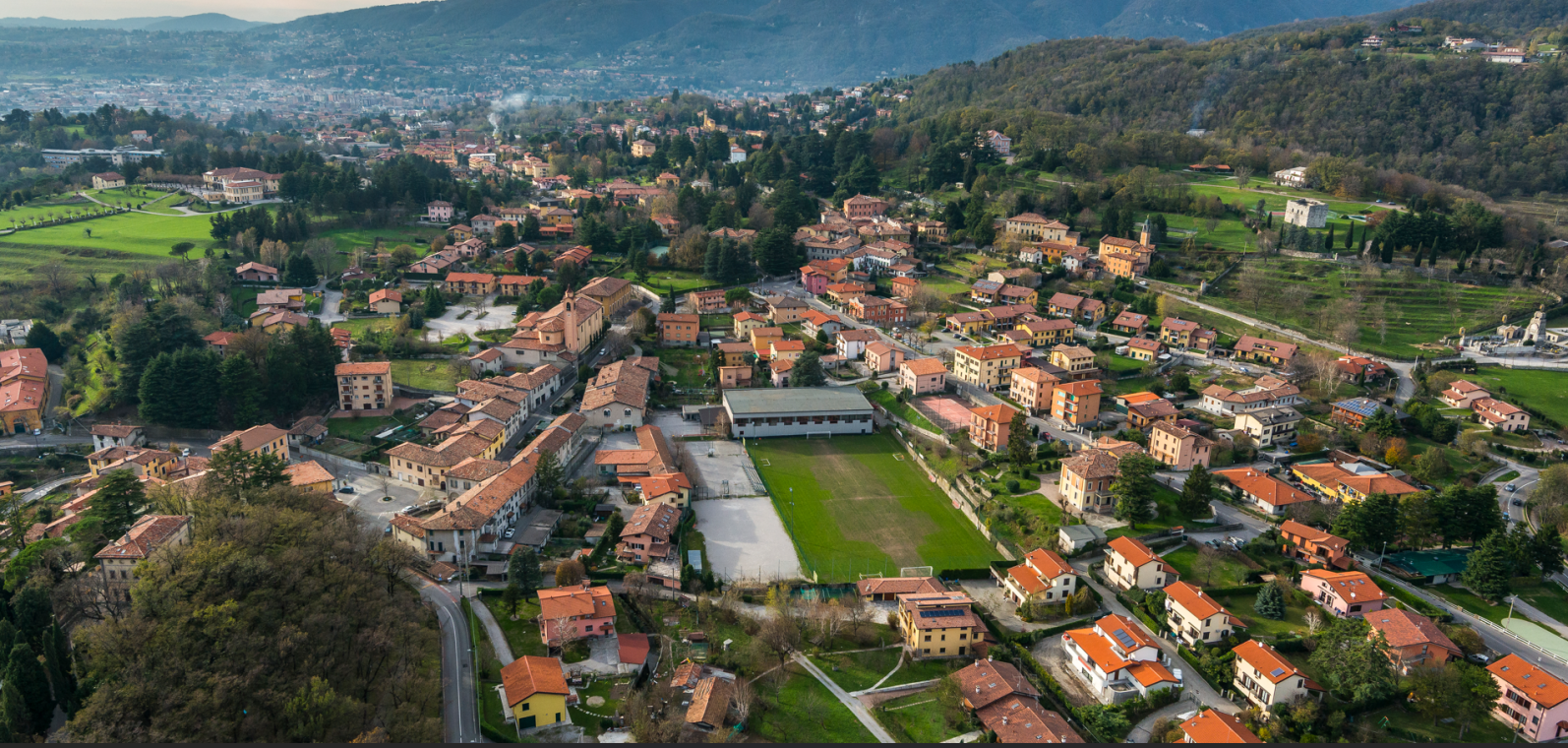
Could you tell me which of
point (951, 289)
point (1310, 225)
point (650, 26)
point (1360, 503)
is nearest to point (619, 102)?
point (951, 289)

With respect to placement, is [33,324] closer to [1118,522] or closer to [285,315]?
[285,315]

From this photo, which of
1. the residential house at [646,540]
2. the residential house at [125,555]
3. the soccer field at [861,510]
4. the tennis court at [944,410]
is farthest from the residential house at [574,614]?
the tennis court at [944,410]

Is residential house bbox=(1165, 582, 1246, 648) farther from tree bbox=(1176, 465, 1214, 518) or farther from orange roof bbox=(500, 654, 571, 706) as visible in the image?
orange roof bbox=(500, 654, 571, 706)

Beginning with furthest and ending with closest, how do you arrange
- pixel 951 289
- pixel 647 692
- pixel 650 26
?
pixel 650 26 → pixel 951 289 → pixel 647 692

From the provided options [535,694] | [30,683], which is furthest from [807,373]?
[30,683]

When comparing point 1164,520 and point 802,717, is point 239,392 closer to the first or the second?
point 802,717

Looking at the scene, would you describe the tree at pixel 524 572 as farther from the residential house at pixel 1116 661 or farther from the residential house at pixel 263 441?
the residential house at pixel 1116 661
